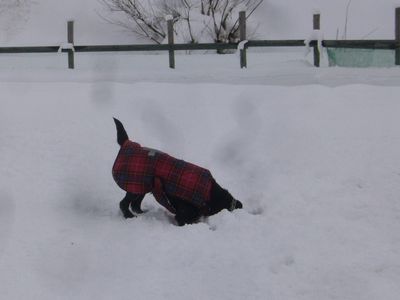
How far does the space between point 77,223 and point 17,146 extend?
89.1 inches

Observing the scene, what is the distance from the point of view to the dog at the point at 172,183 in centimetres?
496

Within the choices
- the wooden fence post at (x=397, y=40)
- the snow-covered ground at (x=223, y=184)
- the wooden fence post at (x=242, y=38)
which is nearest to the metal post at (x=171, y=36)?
the wooden fence post at (x=242, y=38)

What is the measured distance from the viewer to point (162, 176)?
16.3 ft

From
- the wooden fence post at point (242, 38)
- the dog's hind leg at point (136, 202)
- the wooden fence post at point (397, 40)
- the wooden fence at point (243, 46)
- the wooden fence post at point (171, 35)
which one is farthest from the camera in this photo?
the wooden fence post at point (171, 35)

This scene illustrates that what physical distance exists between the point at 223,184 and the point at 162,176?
1.47 m

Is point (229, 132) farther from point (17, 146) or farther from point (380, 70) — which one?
point (380, 70)

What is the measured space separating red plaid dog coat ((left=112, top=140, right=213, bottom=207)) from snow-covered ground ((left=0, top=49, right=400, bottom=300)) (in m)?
0.32

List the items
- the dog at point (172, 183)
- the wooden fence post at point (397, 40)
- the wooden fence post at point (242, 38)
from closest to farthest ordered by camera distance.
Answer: the dog at point (172, 183) < the wooden fence post at point (397, 40) < the wooden fence post at point (242, 38)

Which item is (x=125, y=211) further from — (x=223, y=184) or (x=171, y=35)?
(x=171, y=35)

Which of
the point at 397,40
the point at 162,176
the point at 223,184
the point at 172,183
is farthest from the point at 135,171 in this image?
the point at 397,40

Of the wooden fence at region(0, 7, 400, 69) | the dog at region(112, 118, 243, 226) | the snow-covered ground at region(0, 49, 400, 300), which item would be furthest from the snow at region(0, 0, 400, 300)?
the wooden fence at region(0, 7, 400, 69)

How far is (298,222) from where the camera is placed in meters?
4.99

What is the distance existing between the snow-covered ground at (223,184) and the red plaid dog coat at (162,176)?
0.32 meters

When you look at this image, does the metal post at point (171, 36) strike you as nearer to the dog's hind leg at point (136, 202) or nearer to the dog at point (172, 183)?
the dog's hind leg at point (136, 202)
